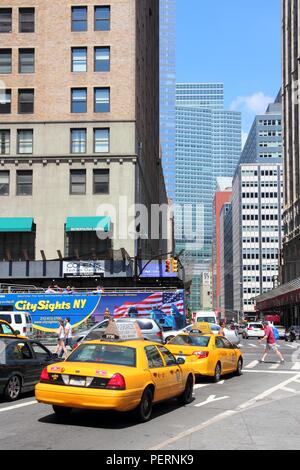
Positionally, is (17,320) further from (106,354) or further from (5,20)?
(5,20)

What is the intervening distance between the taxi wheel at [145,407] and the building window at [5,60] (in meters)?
41.1

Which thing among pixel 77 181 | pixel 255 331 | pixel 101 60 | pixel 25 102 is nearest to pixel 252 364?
pixel 77 181

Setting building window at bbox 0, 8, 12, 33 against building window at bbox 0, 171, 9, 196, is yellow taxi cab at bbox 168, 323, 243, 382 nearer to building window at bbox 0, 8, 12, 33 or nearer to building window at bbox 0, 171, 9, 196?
building window at bbox 0, 171, 9, 196

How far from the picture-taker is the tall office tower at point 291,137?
87.3 metres

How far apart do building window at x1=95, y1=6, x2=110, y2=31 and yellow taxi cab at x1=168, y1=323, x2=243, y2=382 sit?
35504 millimetres

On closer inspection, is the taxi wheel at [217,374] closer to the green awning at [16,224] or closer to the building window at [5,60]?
the green awning at [16,224]

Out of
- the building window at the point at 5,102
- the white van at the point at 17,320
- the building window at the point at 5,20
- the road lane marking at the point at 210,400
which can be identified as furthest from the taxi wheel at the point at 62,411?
the building window at the point at 5,20

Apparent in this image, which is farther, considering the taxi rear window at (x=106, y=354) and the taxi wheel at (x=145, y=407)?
the taxi rear window at (x=106, y=354)

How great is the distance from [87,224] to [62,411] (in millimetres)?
33442

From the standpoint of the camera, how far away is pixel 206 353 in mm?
15438

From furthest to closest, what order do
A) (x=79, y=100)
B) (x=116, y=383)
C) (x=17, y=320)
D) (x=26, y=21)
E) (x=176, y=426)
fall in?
(x=26, y=21) < (x=79, y=100) < (x=17, y=320) < (x=176, y=426) < (x=116, y=383)

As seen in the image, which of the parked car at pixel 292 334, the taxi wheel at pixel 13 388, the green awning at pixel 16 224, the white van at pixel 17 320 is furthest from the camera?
the parked car at pixel 292 334

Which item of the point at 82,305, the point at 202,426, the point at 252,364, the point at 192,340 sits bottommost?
the point at 252,364
